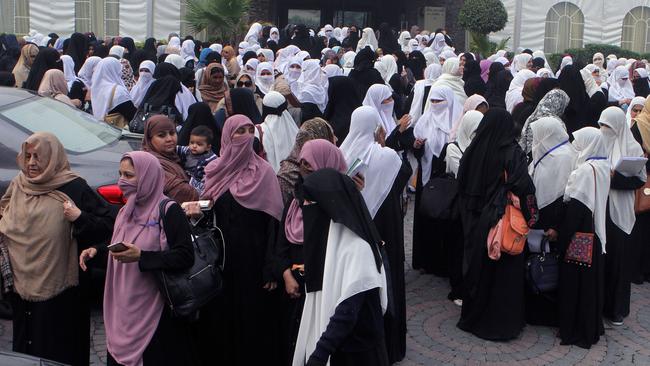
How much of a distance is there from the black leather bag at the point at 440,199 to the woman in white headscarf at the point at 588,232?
0.97m

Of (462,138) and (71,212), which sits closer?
(71,212)

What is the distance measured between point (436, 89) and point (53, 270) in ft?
15.6

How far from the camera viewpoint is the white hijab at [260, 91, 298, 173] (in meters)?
6.86

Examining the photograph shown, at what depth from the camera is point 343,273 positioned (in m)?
3.63

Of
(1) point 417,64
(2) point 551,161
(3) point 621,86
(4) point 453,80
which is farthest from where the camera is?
(1) point 417,64

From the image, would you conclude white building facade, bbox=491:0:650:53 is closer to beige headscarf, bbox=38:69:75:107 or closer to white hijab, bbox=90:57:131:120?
white hijab, bbox=90:57:131:120

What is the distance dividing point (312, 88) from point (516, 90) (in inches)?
109

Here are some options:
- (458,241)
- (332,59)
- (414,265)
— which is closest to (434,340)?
(458,241)

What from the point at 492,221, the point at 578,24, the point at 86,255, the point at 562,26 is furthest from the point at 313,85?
the point at 578,24

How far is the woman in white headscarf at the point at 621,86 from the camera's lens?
14328 millimetres

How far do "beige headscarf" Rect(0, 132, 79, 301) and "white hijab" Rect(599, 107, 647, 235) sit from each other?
431cm

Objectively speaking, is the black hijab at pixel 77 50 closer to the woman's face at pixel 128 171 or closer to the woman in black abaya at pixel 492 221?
the woman in black abaya at pixel 492 221

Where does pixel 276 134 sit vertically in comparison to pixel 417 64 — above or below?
below

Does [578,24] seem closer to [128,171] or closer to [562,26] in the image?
[562,26]
